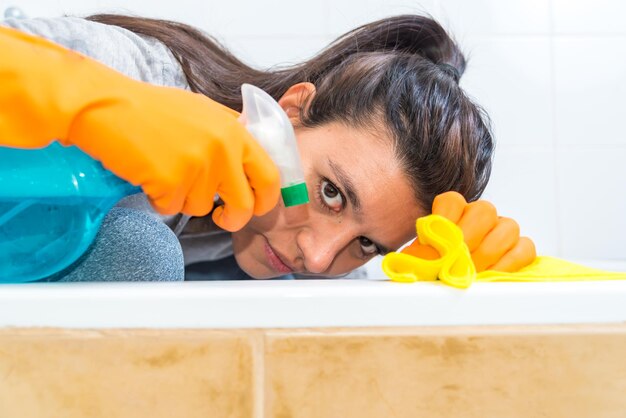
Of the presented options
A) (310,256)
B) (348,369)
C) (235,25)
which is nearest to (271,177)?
(348,369)

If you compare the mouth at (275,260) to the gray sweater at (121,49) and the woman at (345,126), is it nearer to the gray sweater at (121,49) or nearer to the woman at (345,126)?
the woman at (345,126)

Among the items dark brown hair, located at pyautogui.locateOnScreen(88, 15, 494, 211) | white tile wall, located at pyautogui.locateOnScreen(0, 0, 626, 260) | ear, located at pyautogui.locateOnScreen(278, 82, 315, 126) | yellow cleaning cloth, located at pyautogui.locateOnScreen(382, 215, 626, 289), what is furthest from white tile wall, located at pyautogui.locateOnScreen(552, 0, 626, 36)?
yellow cleaning cloth, located at pyautogui.locateOnScreen(382, 215, 626, 289)

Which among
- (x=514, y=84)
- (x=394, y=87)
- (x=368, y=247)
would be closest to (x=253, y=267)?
(x=368, y=247)

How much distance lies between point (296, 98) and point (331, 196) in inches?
6.8

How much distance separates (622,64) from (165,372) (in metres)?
1.34

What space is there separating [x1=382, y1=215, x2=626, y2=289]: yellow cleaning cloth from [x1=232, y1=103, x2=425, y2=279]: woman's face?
244 mm

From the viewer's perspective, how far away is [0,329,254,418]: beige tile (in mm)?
435

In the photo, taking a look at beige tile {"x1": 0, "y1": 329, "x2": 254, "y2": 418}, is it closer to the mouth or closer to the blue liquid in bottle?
the blue liquid in bottle

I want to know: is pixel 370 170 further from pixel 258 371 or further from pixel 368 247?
pixel 258 371

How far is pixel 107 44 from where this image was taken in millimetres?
793

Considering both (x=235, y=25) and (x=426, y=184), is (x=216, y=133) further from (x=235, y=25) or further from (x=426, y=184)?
(x=235, y=25)

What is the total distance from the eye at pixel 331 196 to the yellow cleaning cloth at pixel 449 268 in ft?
0.85

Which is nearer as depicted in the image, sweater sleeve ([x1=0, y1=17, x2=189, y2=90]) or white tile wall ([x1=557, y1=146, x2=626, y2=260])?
sweater sleeve ([x1=0, y1=17, x2=189, y2=90])

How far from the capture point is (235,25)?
1422mm
